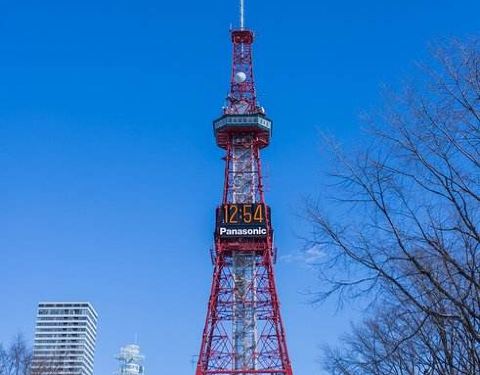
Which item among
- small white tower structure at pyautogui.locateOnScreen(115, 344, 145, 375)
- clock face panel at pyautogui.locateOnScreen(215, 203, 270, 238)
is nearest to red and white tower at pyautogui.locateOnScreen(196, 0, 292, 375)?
clock face panel at pyautogui.locateOnScreen(215, 203, 270, 238)

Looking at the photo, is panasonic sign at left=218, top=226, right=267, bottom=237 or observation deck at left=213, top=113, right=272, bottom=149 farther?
observation deck at left=213, top=113, right=272, bottom=149

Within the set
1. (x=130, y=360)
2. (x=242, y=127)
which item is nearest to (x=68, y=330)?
(x=130, y=360)

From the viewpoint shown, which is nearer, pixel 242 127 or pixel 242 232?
pixel 242 232

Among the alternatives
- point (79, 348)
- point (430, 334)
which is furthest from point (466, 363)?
point (79, 348)

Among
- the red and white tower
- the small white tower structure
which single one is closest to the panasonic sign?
the red and white tower

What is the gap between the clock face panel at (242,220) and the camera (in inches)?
2221

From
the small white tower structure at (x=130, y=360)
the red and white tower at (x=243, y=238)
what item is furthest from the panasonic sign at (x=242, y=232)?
the small white tower structure at (x=130, y=360)

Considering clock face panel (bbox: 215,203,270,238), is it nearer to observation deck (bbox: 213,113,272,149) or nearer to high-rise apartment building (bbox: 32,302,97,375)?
observation deck (bbox: 213,113,272,149)

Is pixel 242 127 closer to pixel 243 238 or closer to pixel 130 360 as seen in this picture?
pixel 243 238

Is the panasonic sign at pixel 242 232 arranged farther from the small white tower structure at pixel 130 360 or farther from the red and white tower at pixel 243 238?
the small white tower structure at pixel 130 360

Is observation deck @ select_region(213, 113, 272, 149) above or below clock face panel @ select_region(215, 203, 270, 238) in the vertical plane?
above

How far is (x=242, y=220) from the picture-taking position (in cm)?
5697

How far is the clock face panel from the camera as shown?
2221 inches

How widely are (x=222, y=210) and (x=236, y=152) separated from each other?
8.28 meters
